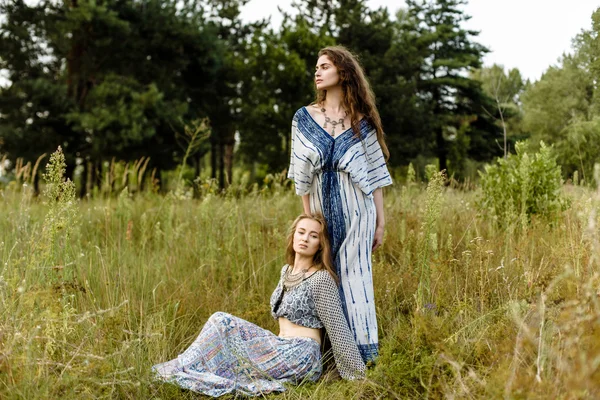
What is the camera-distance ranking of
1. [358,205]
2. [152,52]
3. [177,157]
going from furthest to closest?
[177,157], [152,52], [358,205]

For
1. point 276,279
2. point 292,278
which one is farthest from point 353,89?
point 276,279

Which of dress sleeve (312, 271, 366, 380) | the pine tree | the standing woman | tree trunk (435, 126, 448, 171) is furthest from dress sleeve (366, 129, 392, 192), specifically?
tree trunk (435, 126, 448, 171)

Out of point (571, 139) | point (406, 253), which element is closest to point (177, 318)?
point (406, 253)

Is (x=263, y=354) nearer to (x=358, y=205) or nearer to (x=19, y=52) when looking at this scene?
(x=358, y=205)

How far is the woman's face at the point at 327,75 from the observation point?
3.72 metres

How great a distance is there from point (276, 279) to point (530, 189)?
101 inches

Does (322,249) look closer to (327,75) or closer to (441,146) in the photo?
(327,75)

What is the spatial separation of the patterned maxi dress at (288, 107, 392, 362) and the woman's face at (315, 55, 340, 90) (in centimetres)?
20

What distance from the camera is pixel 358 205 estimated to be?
3623mm

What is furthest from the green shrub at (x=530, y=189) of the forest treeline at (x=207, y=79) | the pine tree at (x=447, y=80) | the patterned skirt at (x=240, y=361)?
the pine tree at (x=447, y=80)

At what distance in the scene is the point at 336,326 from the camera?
344cm

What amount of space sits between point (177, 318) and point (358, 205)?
4.68 ft

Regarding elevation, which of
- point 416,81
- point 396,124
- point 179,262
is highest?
point 416,81

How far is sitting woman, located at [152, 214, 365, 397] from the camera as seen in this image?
3246 mm
